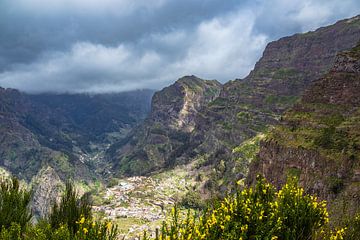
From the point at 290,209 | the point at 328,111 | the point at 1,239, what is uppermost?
the point at 328,111

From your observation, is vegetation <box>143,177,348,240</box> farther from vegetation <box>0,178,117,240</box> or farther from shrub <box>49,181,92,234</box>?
shrub <box>49,181,92,234</box>

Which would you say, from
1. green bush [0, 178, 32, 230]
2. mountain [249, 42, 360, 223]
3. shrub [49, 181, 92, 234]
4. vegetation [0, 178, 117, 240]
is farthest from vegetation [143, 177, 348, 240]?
mountain [249, 42, 360, 223]

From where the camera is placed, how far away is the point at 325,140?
137625mm

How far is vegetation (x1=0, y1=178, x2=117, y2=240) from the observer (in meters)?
23.8

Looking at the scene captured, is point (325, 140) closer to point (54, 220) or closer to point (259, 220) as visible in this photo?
point (259, 220)

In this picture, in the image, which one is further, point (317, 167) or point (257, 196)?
point (317, 167)

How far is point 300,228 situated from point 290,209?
1.45 meters

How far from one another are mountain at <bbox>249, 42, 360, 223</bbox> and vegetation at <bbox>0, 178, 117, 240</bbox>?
8372cm

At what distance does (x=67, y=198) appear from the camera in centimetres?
3038

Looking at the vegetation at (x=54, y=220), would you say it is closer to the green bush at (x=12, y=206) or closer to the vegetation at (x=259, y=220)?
the green bush at (x=12, y=206)

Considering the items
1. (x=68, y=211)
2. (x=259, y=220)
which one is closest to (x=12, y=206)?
(x=68, y=211)

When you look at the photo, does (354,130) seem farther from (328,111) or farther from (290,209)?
(290,209)

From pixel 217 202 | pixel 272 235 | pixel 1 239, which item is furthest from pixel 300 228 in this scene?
pixel 1 239

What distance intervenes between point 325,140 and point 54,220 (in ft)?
419
